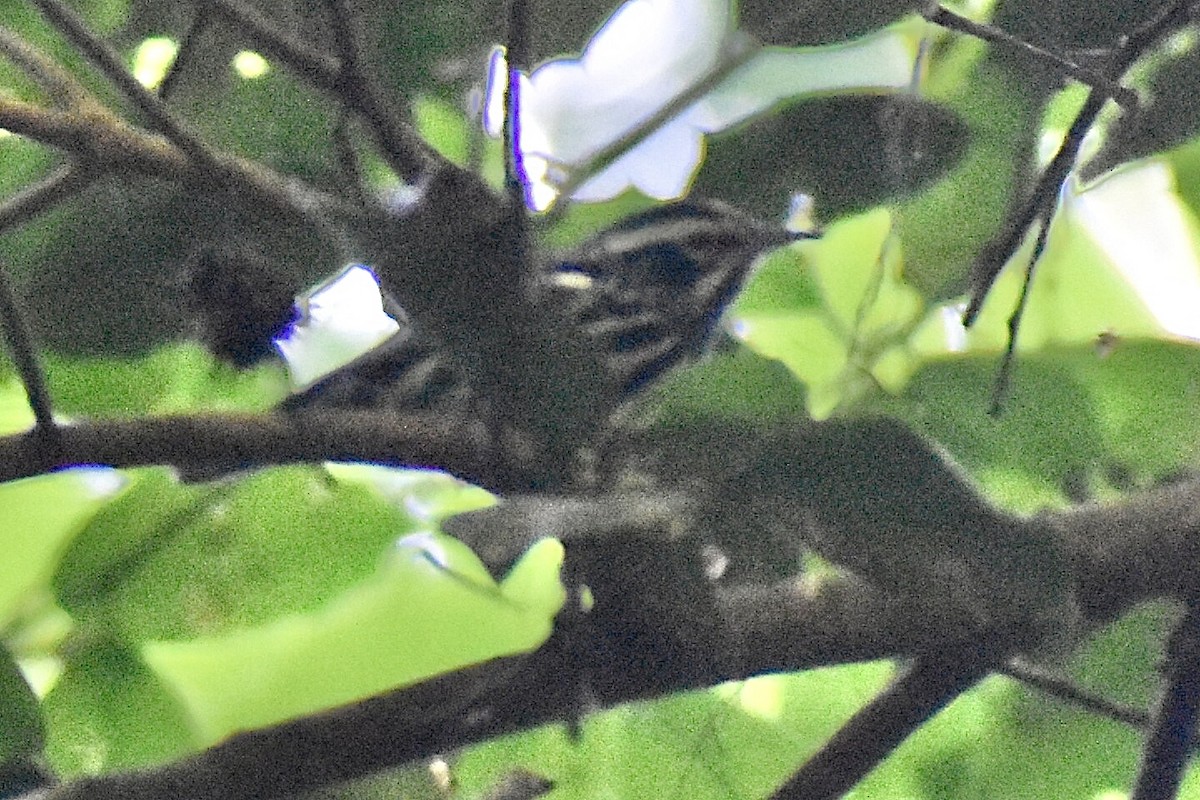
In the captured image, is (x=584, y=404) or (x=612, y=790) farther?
(x=612, y=790)

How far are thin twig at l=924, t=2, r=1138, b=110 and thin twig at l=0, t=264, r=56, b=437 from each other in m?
0.20

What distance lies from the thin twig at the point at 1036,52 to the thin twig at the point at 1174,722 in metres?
0.12

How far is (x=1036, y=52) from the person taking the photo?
234 millimetres

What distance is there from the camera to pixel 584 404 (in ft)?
0.61

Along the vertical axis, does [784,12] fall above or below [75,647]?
above

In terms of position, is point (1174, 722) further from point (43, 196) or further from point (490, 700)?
point (43, 196)

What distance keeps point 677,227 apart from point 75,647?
0.16 meters

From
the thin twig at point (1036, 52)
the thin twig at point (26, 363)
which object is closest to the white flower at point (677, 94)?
the thin twig at point (1036, 52)

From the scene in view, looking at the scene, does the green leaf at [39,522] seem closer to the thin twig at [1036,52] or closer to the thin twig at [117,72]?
the thin twig at [117,72]

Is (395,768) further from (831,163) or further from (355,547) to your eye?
(831,163)

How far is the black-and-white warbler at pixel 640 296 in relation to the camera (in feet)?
0.76

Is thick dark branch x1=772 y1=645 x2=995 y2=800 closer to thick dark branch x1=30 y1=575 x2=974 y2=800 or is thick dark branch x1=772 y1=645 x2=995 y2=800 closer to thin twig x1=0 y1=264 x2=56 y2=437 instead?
thick dark branch x1=30 y1=575 x2=974 y2=800

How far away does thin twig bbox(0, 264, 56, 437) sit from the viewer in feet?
0.71

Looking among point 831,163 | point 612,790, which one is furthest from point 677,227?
point 612,790
